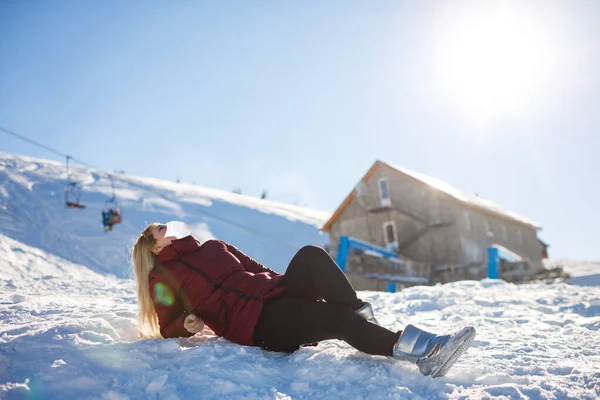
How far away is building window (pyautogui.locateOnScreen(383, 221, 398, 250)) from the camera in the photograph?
21.7 m

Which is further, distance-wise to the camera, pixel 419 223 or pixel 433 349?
pixel 419 223

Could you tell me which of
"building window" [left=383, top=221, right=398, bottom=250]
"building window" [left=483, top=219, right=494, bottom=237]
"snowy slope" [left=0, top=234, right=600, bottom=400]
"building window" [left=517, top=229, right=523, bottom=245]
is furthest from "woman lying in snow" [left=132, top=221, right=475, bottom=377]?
"building window" [left=517, top=229, right=523, bottom=245]

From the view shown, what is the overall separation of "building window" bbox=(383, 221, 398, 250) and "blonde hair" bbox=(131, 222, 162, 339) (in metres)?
19.3

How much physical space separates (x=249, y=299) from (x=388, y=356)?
1.07 meters

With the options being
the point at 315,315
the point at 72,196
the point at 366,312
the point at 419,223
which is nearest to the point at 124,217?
the point at 72,196

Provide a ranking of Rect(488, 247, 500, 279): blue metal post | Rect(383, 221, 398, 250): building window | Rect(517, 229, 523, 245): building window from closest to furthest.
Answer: Rect(488, 247, 500, 279): blue metal post
Rect(383, 221, 398, 250): building window
Rect(517, 229, 523, 245): building window

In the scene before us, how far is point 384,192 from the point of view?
2264 cm

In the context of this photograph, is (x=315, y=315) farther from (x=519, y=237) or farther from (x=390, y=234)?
(x=519, y=237)

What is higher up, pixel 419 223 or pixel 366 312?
pixel 366 312

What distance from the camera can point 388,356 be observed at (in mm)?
2717

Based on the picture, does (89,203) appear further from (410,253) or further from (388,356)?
(388,356)

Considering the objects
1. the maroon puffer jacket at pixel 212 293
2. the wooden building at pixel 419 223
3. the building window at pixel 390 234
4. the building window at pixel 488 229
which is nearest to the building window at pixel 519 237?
the wooden building at pixel 419 223

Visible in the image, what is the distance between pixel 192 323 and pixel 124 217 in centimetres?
2561

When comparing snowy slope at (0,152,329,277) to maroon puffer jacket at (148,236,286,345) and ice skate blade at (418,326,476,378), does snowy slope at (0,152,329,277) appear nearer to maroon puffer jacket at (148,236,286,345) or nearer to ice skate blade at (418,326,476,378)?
maroon puffer jacket at (148,236,286,345)
